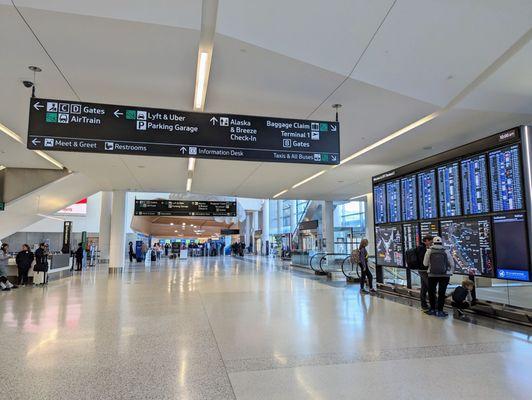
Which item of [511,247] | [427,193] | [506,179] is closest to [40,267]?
[427,193]

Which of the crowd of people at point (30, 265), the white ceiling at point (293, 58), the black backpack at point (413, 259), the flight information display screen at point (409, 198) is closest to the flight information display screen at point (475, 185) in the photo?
the white ceiling at point (293, 58)

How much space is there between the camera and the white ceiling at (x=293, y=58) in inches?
160

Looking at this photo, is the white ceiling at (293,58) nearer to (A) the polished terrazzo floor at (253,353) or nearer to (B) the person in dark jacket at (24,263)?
(A) the polished terrazzo floor at (253,353)

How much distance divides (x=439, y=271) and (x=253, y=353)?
4.16 metres

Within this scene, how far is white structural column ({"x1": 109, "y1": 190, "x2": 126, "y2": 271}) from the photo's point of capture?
16125 mm

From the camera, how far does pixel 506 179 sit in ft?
20.5

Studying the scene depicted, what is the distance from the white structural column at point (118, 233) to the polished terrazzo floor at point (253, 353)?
8.74m

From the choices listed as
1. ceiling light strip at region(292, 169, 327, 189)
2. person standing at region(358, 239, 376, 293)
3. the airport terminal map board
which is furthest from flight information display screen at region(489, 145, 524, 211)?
ceiling light strip at region(292, 169, 327, 189)

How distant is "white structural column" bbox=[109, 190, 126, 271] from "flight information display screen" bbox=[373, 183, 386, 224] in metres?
11.3

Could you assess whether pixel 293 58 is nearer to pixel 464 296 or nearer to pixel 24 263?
pixel 464 296

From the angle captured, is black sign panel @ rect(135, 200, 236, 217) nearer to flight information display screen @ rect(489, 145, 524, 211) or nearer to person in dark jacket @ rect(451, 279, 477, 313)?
person in dark jacket @ rect(451, 279, 477, 313)

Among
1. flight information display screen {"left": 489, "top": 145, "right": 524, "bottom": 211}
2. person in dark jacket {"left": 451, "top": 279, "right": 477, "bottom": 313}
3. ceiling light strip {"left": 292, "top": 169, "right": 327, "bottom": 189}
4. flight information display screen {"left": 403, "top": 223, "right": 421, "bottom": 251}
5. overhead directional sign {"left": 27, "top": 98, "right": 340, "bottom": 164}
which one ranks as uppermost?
ceiling light strip {"left": 292, "top": 169, "right": 327, "bottom": 189}

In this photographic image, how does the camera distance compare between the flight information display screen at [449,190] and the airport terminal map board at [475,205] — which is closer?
the airport terminal map board at [475,205]

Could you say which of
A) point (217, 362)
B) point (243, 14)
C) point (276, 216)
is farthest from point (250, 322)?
point (276, 216)
